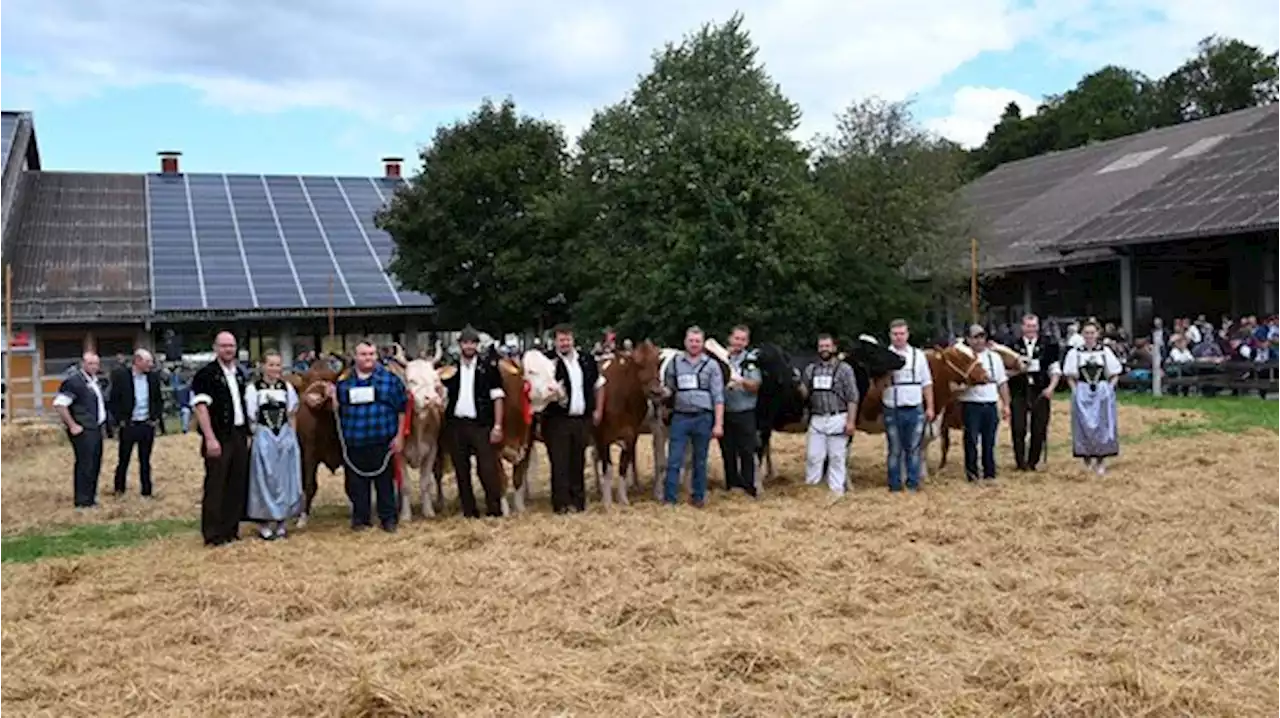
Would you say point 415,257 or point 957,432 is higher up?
point 415,257

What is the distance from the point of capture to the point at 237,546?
29.9 feet

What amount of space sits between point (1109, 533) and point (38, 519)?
9230 millimetres

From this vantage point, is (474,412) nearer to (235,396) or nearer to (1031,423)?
(235,396)

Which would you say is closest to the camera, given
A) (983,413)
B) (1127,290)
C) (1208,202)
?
(983,413)

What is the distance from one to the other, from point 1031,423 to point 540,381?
5.09 meters

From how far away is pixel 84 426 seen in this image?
1230 centimetres

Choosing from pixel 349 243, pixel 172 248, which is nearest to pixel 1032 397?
pixel 349 243

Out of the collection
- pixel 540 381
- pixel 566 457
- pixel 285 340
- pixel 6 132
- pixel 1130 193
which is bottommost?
pixel 566 457

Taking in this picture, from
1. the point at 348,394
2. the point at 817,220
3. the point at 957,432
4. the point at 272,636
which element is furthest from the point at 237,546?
the point at 817,220

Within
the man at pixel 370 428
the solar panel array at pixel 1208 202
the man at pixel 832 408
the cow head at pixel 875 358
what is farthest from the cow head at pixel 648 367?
the solar panel array at pixel 1208 202

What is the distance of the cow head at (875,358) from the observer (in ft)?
36.3

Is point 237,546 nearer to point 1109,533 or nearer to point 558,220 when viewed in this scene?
point 1109,533

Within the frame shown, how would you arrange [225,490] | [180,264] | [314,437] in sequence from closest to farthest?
[225,490]
[314,437]
[180,264]

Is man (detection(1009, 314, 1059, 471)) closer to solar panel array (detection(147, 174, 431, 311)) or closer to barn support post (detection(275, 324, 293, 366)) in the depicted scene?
solar panel array (detection(147, 174, 431, 311))
